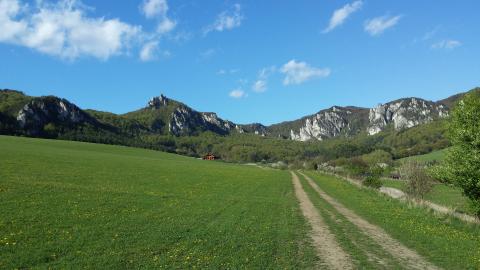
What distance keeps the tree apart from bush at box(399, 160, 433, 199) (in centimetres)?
2099

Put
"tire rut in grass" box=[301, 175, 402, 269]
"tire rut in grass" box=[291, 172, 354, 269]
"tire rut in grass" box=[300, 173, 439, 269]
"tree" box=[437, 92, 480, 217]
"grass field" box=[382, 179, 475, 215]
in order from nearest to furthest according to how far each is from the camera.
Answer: "tire rut in grass" box=[291, 172, 354, 269] → "tire rut in grass" box=[301, 175, 402, 269] → "tire rut in grass" box=[300, 173, 439, 269] → "tree" box=[437, 92, 480, 217] → "grass field" box=[382, 179, 475, 215]

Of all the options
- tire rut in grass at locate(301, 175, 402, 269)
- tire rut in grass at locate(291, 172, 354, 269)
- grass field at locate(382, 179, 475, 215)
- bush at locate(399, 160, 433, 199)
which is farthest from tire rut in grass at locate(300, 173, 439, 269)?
bush at locate(399, 160, 433, 199)

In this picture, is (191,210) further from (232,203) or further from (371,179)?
(371,179)

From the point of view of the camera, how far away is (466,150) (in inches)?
1412

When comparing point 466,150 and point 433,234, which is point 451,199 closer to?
point 466,150

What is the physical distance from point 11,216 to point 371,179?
69.4 metres

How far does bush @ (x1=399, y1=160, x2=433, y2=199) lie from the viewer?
57.9m

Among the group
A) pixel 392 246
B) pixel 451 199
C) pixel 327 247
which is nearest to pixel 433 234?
pixel 392 246

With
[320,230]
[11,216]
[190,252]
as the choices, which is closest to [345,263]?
[190,252]

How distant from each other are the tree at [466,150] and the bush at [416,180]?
2099 centimetres

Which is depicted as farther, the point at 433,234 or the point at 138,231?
the point at 433,234

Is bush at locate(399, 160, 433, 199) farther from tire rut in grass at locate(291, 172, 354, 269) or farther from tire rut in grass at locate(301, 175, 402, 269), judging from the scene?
tire rut in grass at locate(291, 172, 354, 269)

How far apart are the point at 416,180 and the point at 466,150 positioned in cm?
2356

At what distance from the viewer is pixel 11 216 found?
24.4 metres
